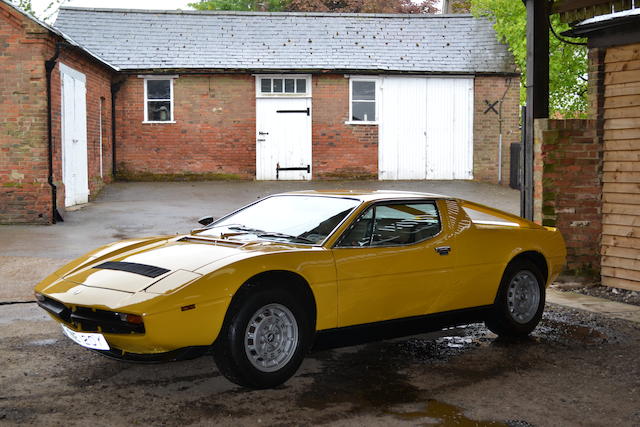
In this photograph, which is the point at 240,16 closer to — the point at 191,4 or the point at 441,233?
the point at 191,4

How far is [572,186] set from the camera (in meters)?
9.95

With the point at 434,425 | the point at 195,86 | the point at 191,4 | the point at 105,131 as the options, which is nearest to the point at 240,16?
the point at 195,86

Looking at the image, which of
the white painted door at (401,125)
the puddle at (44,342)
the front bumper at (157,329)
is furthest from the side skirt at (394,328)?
the white painted door at (401,125)

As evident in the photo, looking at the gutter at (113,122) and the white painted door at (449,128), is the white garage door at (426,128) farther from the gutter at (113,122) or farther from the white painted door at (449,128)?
the gutter at (113,122)

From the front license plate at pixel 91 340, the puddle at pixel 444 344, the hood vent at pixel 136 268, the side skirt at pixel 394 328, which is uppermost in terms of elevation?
the hood vent at pixel 136 268

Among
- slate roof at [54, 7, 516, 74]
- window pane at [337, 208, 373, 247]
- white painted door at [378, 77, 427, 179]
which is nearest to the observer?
window pane at [337, 208, 373, 247]

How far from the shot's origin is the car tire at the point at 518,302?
22.2ft

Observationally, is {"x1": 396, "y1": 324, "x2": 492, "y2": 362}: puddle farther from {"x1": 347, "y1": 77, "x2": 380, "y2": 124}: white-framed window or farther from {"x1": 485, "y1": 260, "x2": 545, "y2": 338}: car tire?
{"x1": 347, "y1": 77, "x2": 380, "y2": 124}: white-framed window

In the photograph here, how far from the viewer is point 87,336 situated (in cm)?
506

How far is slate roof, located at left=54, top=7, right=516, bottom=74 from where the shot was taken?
2395 centimetres

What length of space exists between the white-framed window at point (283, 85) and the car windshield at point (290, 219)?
17.5 meters

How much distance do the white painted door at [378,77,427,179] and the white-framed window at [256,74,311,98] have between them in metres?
2.50

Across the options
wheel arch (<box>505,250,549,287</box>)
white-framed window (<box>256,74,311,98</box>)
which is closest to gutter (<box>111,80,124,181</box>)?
white-framed window (<box>256,74,311,98</box>)

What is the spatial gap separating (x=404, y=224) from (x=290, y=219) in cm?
94
